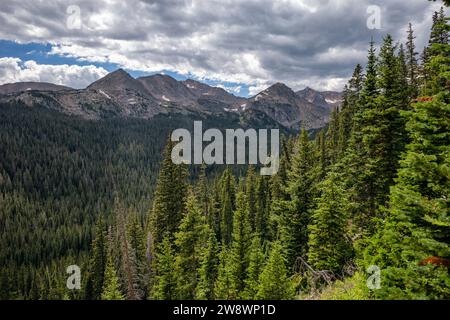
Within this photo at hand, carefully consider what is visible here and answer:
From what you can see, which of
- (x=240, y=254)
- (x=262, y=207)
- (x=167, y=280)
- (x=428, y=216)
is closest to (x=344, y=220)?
(x=240, y=254)

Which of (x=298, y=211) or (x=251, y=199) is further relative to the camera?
(x=251, y=199)

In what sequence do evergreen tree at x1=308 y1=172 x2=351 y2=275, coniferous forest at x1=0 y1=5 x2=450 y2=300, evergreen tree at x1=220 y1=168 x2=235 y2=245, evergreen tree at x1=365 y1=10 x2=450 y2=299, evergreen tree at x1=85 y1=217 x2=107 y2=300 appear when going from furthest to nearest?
evergreen tree at x1=220 y1=168 x2=235 y2=245 → evergreen tree at x1=85 y1=217 x2=107 y2=300 → evergreen tree at x1=308 y1=172 x2=351 y2=275 → coniferous forest at x1=0 y1=5 x2=450 y2=300 → evergreen tree at x1=365 y1=10 x2=450 y2=299

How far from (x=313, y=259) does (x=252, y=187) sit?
4992 cm

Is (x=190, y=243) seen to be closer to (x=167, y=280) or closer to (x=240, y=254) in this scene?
(x=167, y=280)

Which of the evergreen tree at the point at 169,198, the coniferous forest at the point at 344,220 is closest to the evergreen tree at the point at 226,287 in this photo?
the coniferous forest at the point at 344,220

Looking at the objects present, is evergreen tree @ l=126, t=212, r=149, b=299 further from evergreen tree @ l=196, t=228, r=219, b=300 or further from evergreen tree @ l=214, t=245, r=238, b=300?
evergreen tree @ l=214, t=245, r=238, b=300

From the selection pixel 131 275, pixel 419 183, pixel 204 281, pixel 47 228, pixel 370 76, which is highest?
pixel 370 76

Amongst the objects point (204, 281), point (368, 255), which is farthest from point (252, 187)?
point (368, 255)

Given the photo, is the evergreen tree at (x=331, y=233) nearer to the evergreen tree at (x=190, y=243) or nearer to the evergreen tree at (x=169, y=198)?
the evergreen tree at (x=190, y=243)

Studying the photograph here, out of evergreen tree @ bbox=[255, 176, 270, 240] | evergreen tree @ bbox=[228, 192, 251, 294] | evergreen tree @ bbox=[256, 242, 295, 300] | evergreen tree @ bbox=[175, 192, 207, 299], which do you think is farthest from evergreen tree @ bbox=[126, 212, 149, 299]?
evergreen tree @ bbox=[256, 242, 295, 300]

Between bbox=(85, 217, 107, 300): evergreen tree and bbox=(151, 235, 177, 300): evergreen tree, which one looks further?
bbox=(85, 217, 107, 300): evergreen tree
